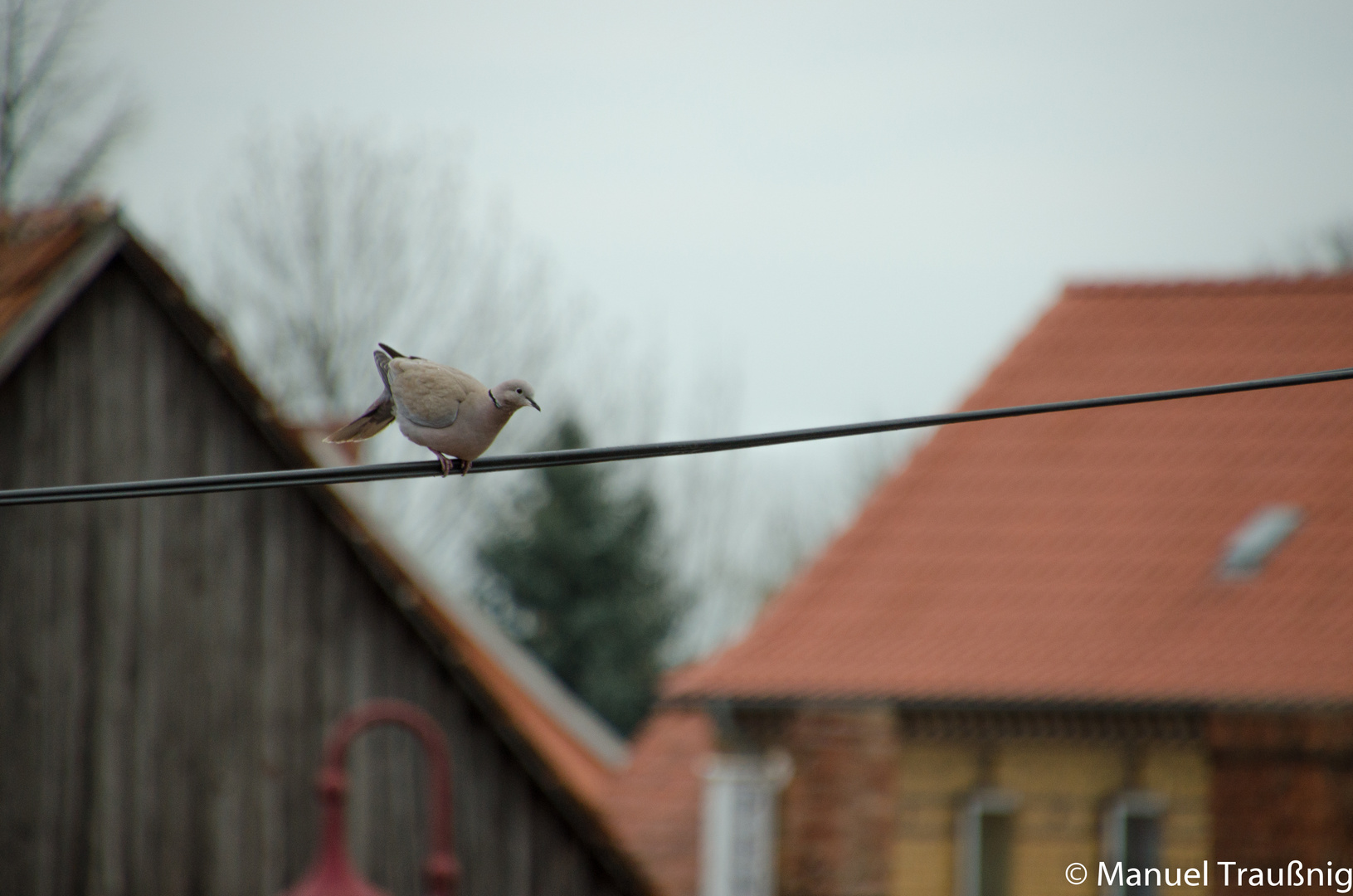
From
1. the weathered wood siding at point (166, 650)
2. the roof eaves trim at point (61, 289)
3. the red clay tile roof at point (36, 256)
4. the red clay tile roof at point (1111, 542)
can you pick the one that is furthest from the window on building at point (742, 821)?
the red clay tile roof at point (36, 256)

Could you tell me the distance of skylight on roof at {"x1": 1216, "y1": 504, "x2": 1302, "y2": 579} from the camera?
14.3 meters

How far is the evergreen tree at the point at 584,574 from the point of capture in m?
25.6

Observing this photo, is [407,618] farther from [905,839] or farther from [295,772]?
[905,839]

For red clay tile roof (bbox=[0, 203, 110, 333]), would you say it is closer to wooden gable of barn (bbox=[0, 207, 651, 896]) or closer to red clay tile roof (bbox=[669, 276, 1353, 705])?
wooden gable of barn (bbox=[0, 207, 651, 896])

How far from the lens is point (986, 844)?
13859mm

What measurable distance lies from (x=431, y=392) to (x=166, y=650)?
5.31 m

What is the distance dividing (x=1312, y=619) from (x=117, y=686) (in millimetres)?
9989

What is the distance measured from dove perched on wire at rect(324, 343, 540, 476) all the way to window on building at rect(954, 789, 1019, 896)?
9.83 meters

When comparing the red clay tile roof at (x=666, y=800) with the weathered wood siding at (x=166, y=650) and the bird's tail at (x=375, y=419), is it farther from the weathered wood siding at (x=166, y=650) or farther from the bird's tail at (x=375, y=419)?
the bird's tail at (x=375, y=419)

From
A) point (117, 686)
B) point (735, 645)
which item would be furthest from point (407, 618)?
point (735, 645)

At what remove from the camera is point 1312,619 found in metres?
13.7

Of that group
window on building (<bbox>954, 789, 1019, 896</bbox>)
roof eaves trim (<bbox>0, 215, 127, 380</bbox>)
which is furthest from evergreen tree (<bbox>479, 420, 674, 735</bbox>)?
roof eaves trim (<bbox>0, 215, 127, 380</bbox>)

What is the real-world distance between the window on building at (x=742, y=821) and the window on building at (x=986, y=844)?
1.84 m

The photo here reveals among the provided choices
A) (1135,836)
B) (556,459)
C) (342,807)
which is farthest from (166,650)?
(1135,836)
